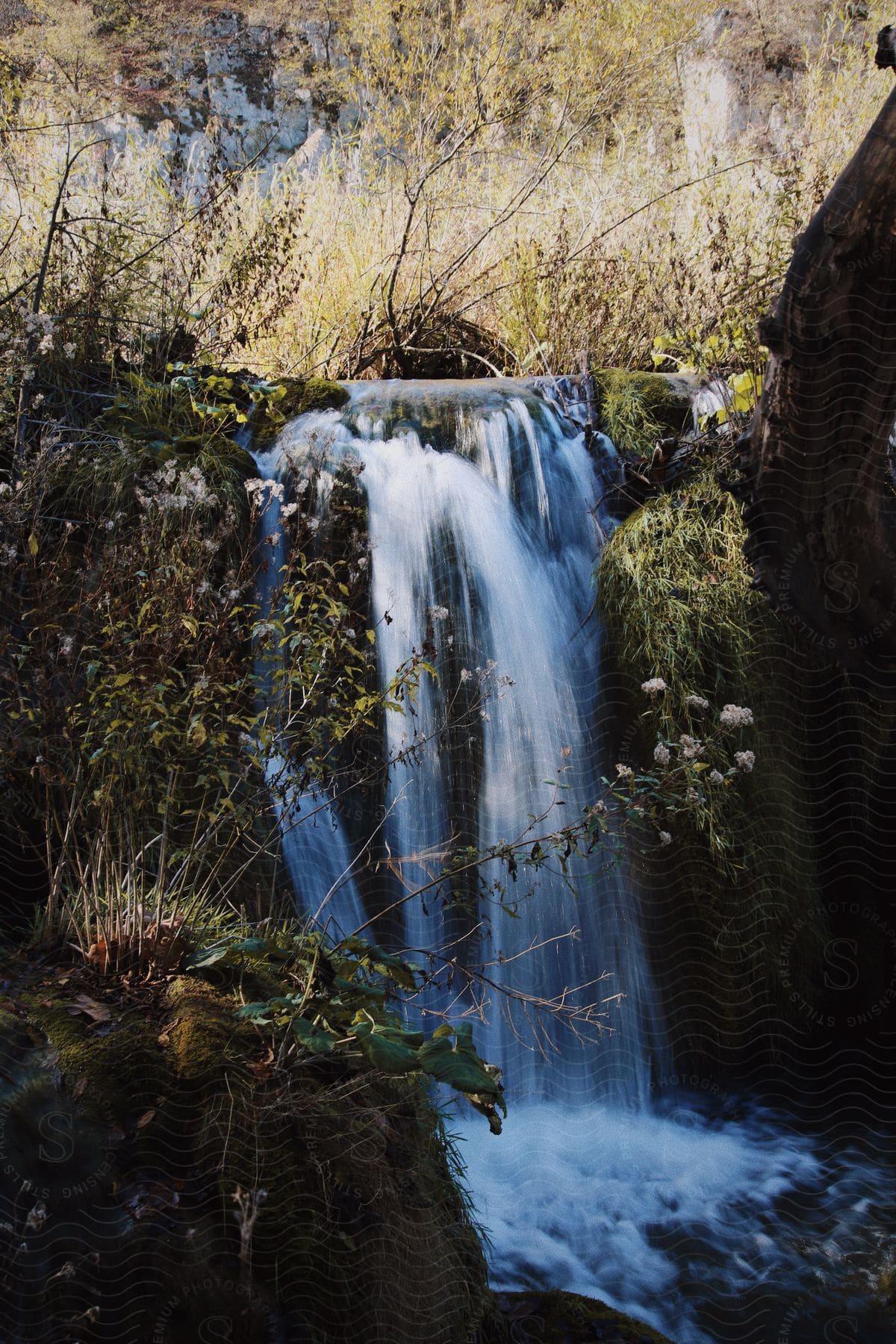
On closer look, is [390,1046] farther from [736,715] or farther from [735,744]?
[735,744]

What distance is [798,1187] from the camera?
3131mm

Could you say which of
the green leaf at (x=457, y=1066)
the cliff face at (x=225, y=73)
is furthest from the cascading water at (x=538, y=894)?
the cliff face at (x=225, y=73)

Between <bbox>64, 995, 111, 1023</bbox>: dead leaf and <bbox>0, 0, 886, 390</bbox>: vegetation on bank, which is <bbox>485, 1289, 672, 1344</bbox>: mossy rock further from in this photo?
<bbox>0, 0, 886, 390</bbox>: vegetation on bank

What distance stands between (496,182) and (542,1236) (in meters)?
7.07

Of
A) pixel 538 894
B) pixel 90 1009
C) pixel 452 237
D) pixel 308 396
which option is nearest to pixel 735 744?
pixel 538 894

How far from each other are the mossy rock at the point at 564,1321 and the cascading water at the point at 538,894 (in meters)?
0.20

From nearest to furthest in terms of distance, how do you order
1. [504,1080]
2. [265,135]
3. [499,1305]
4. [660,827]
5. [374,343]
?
[499,1305] → [504,1080] → [660,827] → [374,343] → [265,135]

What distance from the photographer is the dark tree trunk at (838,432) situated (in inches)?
112

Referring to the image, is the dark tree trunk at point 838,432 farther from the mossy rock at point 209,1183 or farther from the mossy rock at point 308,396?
the mossy rock at point 209,1183

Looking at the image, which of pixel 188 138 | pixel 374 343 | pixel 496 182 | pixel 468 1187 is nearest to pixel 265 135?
pixel 188 138

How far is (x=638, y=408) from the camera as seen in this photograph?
15.2ft

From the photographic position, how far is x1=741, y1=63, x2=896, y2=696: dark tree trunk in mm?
2857

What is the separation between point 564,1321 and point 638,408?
3.67 m

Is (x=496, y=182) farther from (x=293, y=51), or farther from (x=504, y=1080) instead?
(x=293, y=51)
